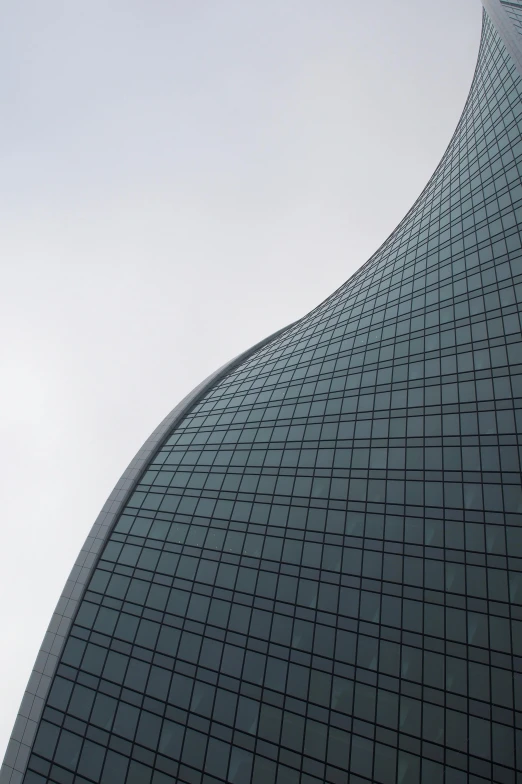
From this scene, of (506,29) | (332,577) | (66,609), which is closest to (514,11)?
(506,29)

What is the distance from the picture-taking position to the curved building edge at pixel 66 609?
3169 centimetres

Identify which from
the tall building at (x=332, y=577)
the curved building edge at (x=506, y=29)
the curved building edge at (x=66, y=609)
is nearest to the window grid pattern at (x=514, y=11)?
the curved building edge at (x=506, y=29)

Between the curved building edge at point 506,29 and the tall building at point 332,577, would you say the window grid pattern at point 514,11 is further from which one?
the tall building at point 332,577

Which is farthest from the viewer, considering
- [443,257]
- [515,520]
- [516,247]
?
[443,257]

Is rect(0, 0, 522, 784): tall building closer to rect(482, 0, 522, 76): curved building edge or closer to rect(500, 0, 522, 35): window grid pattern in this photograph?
rect(482, 0, 522, 76): curved building edge

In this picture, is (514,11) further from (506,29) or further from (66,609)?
(66,609)

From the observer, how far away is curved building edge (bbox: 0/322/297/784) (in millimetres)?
31688

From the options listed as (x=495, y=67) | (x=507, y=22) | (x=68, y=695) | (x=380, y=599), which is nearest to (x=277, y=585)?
(x=380, y=599)

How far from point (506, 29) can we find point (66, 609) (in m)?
74.9

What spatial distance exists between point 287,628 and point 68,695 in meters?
14.9

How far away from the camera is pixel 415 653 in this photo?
84.2 feet

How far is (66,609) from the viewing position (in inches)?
1452

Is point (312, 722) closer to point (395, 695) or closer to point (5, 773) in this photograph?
point (395, 695)

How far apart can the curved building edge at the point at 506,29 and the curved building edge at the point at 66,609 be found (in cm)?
5045
